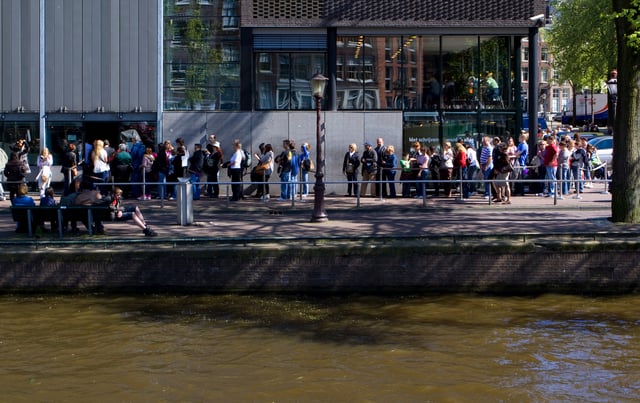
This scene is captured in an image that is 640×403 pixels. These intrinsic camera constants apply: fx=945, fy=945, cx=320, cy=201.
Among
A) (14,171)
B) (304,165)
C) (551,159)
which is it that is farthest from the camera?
(304,165)

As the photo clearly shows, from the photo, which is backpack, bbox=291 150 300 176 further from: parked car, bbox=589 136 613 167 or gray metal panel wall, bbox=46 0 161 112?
parked car, bbox=589 136 613 167

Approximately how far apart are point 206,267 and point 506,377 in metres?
Result: 6.41

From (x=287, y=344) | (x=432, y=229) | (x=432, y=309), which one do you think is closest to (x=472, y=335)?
(x=432, y=309)

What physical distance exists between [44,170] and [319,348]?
537 inches

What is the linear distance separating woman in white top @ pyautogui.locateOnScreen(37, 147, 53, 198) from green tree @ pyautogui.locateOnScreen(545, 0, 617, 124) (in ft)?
101

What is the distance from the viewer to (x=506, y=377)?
1187 cm

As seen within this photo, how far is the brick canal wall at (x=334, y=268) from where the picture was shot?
53.9ft

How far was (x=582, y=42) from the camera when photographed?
169 ft

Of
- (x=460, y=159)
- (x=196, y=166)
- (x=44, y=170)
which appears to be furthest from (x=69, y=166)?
(x=460, y=159)

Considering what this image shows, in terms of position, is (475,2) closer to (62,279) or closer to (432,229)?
(432,229)

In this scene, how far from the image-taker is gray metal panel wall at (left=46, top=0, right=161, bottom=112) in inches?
1056

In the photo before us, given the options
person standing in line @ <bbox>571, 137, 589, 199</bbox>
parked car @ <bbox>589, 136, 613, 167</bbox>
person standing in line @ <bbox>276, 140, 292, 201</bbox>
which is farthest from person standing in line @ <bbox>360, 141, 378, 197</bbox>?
parked car @ <bbox>589, 136, 613, 167</bbox>

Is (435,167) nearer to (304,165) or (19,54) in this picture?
(304,165)

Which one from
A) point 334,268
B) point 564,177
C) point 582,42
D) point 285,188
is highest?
point 582,42
